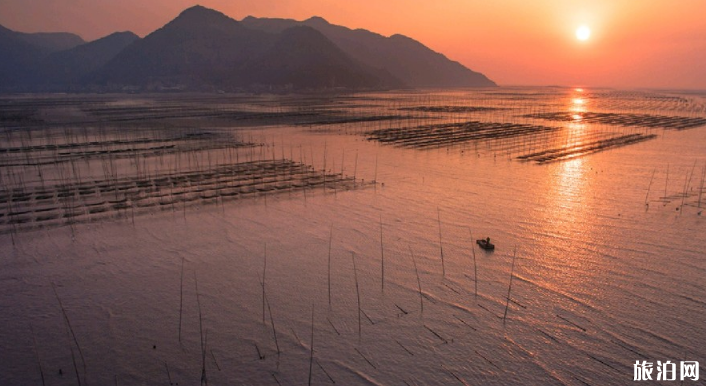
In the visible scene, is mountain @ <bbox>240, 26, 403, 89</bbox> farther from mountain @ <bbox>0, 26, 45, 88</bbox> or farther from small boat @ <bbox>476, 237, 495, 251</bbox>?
small boat @ <bbox>476, 237, 495, 251</bbox>

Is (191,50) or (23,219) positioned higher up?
(191,50)

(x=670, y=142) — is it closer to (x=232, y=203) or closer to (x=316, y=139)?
(x=316, y=139)

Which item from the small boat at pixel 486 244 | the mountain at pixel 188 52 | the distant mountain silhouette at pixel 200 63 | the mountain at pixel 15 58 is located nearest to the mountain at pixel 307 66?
the distant mountain silhouette at pixel 200 63

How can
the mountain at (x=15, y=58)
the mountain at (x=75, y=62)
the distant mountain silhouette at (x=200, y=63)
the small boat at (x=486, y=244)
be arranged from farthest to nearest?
the mountain at (x=75, y=62)
the mountain at (x=15, y=58)
the distant mountain silhouette at (x=200, y=63)
the small boat at (x=486, y=244)

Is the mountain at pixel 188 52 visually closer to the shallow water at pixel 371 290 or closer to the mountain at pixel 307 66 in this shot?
the mountain at pixel 307 66

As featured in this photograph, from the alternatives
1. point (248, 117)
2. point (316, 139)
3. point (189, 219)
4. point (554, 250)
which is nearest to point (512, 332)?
point (554, 250)

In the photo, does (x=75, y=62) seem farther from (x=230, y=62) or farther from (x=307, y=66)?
(x=307, y=66)
